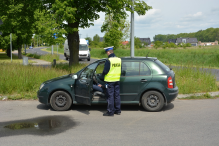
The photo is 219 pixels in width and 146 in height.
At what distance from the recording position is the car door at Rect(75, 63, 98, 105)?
7129 mm

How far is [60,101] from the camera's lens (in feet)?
25.3

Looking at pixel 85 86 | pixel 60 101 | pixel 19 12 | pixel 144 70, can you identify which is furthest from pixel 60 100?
pixel 19 12

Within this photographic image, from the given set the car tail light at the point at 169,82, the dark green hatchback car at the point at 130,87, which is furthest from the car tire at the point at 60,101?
the car tail light at the point at 169,82

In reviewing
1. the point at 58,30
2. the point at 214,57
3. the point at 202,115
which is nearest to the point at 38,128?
the point at 202,115

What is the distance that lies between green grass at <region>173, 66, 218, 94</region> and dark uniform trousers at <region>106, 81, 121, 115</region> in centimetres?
409

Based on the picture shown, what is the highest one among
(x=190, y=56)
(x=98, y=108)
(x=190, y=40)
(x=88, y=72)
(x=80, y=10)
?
(x=190, y=40)

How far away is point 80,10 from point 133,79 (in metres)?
8.15

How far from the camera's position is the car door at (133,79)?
750cm

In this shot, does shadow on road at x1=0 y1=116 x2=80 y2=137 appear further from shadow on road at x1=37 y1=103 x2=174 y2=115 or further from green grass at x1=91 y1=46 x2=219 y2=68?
green grass at x1=91 y1=46 x2=219 y2=68

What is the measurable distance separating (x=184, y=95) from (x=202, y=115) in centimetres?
296

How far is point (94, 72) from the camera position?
7578 millimetres

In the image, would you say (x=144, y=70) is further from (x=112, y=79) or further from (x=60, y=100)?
(x=60, y=100)

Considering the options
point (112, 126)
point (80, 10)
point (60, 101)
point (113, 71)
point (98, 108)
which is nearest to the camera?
point (112, 126)

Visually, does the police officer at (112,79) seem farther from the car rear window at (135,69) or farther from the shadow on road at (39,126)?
the shadow on road at (39,126)
